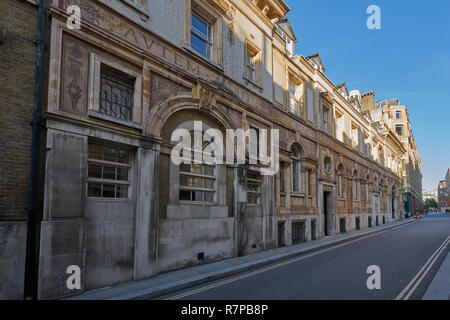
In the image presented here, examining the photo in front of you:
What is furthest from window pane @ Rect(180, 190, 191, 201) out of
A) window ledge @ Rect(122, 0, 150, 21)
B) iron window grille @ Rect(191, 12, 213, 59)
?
window ledge @ Rect(122, 0, 150, 21)

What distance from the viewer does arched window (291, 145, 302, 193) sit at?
18.3 meters

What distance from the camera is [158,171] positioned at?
364 inches

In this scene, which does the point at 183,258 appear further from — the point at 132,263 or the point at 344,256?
the point at 344,256

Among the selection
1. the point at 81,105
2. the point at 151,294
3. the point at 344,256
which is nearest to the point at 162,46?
the point at 81,105

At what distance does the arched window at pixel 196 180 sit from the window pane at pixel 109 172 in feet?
8.20

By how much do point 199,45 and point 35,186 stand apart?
8.06 m

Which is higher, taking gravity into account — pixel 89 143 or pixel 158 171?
pixel 89 143

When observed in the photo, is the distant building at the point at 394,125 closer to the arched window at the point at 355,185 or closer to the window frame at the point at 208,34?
the arched window at the point at 355,185

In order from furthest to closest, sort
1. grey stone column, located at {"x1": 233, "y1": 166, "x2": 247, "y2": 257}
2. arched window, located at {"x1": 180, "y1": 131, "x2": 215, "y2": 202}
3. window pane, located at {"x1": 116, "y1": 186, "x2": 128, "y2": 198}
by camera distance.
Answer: grey stone column, located at {"x1": 233, "y1": 166, "x2": 247, "y2": 257} → arched window, located at {"x1": 180, "y1": 131, "x2": 215, "y2": 202} → window pane, located at {"x1": 116, "y1": 186, "x2": 128, "y2": 198}

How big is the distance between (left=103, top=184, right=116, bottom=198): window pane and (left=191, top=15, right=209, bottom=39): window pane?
22.6 ft

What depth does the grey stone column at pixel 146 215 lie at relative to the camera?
8.38 m

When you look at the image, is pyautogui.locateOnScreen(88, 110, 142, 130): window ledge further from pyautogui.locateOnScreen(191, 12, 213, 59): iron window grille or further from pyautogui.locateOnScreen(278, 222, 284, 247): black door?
pyautogui.locateOnScreen(278, 222, 284, 247): black door

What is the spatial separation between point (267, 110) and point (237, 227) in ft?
20.6

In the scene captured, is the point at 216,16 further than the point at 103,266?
Yes
